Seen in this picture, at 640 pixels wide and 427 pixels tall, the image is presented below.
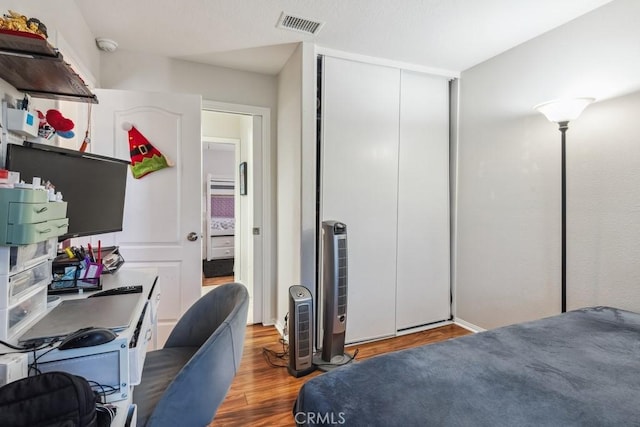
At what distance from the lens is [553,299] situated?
7.38 feet

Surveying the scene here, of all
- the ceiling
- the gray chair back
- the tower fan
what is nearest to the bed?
the gray chair back

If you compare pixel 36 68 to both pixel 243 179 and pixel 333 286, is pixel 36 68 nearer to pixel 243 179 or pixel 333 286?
pixel 333 286

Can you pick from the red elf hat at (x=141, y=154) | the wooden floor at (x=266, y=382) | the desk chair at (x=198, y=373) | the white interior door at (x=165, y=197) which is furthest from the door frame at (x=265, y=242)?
the desk chair at (x=198, y=373)

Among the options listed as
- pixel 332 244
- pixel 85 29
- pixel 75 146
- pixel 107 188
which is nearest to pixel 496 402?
pixel 332 244

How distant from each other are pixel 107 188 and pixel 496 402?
2.10 m

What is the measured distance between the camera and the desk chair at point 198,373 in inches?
39.6

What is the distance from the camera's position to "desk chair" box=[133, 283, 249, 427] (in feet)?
3.30

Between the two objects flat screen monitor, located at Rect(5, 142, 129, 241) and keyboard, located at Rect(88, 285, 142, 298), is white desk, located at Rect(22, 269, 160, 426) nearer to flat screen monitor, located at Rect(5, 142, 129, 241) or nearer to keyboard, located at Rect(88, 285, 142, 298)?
keyboard, located at Rect(88, 285, 142, 298)

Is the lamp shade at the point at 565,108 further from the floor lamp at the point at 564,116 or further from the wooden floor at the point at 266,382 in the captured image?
the wooden floor at the point at 266,382

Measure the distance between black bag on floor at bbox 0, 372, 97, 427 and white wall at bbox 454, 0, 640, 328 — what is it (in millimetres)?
2640

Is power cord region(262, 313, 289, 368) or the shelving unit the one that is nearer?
the shelving unit

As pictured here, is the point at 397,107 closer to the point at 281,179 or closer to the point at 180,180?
the point at 281,179

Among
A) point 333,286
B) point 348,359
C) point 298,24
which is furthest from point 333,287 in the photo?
point 298,24

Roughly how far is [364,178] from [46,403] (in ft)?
7.56
